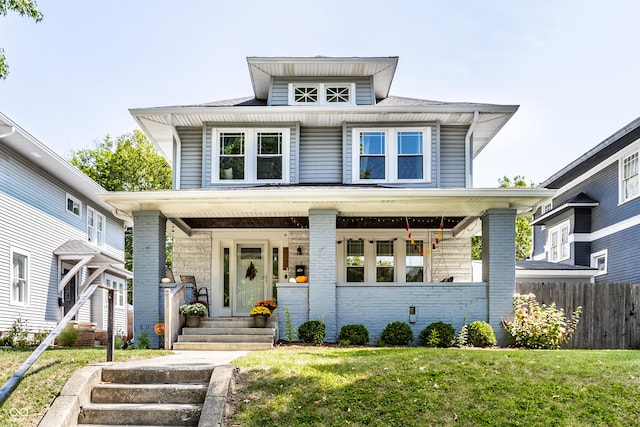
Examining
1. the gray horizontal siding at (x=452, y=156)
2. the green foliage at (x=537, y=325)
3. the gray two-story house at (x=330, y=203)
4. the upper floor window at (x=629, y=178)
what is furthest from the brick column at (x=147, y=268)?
the upper floor window at (x=629, y=178)

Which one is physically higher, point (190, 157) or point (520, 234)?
point (190, 157)

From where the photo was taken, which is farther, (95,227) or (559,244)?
(559,244)

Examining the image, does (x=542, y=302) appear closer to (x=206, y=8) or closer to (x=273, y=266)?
(x=273, y=266)

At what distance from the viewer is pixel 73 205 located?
2239cm

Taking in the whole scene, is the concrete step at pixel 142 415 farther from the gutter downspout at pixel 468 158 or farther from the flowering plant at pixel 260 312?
the gutter downspout at pixel 468 158

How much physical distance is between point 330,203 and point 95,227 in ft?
43.0

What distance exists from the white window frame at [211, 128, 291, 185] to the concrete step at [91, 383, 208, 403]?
880cm

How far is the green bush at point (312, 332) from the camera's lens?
45.7 ft

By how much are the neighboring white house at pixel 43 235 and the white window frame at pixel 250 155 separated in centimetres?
472

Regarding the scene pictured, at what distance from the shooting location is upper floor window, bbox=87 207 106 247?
23.9m

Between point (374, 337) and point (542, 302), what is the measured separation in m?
3.84

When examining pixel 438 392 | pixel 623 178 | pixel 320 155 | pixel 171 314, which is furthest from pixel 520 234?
pixel 438 392

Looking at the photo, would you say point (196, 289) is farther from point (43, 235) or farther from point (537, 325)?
point (537, 325)

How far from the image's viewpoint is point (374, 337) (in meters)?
14.6
